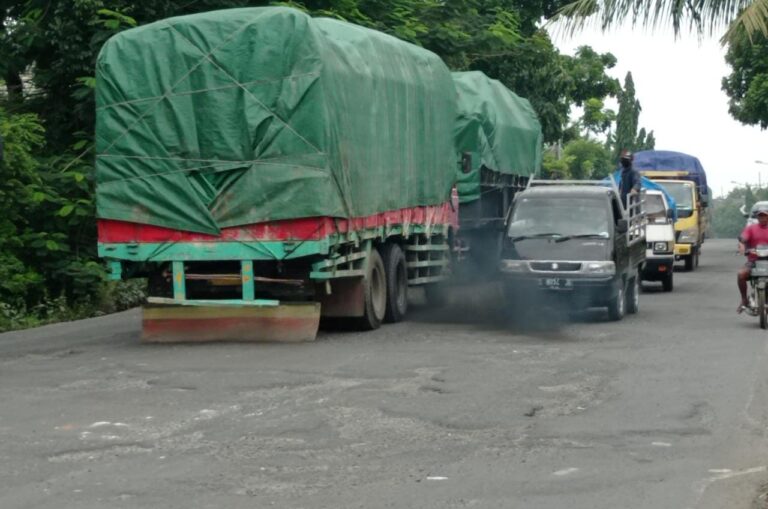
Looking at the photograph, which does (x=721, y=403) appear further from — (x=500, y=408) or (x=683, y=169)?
(x=683, y=169)

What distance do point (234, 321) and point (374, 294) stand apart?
2.53m

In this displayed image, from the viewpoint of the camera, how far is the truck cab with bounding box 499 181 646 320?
18.7 meters

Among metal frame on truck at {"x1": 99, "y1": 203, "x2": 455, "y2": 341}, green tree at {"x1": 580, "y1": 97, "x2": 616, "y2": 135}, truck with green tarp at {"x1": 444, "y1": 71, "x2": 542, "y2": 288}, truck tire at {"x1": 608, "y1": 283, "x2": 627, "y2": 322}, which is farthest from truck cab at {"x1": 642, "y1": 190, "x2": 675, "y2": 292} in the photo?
green tree at {"x1": 580, "y1": 97, "x2": 616, "y2": 135}

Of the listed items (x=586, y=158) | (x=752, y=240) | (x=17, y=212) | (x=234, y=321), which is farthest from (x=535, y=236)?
(x=586, y=158)

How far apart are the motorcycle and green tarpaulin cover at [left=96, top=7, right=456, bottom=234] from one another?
5537 millimetres

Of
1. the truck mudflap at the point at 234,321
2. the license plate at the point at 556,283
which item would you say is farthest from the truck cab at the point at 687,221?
the truck mudflap at the point at 234,321

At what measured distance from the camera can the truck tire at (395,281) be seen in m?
18.6

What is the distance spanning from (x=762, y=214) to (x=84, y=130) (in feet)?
40.3

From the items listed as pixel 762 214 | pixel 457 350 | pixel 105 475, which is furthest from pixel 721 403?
pixel 762 214

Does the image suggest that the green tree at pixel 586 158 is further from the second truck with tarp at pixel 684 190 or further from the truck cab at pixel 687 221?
the truck cab at pixel 687 221

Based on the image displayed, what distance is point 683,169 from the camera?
41.4 metres

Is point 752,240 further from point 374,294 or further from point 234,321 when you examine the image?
point 234,321

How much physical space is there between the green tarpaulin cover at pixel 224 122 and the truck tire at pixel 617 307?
4493mm

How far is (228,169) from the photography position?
52.6 feet
